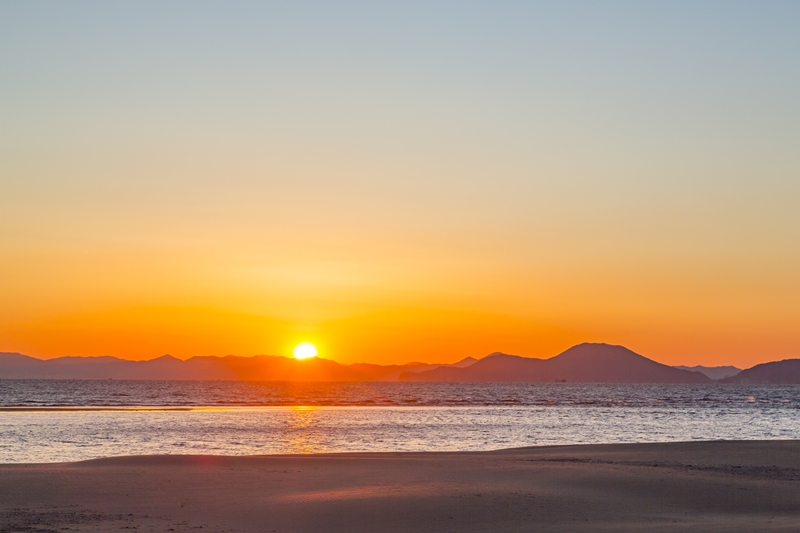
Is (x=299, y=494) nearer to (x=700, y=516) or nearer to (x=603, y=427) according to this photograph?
(x=700, y=516)

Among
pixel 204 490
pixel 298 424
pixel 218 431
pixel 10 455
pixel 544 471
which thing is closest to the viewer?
pixel 204 490

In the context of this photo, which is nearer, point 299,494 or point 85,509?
point 85,509

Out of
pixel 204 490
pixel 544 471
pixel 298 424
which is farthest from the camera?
pixel 298 424

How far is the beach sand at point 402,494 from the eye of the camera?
17.5m

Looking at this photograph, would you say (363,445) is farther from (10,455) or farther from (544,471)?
(10,455)

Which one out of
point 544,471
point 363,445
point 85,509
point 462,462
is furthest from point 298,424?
point 85,509

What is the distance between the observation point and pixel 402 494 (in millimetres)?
21062

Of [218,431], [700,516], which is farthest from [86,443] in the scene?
[700,516]

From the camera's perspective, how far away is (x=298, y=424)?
174 ft

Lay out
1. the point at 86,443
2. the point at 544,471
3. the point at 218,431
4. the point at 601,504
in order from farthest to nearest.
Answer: the point at 218,431
the point at 86,443
the point at 544,471
the point at 601,504

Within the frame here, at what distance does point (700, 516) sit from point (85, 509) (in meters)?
15.8

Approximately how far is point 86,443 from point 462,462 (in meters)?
20.0

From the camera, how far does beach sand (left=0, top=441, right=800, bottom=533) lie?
57.5ft

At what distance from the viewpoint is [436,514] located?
18.5m
